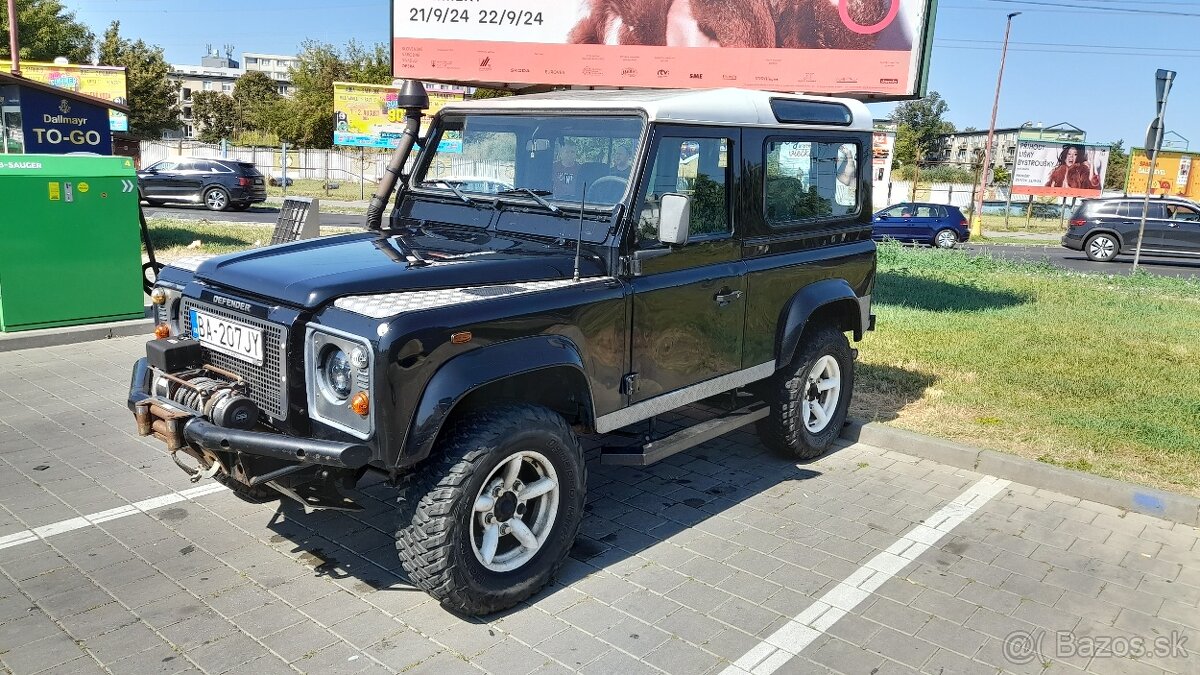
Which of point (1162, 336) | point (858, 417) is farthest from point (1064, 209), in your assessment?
point (858, 417)

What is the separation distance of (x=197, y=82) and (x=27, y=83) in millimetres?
106857

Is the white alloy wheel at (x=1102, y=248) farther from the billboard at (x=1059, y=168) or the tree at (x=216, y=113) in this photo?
the tree at (x=216, y=113)

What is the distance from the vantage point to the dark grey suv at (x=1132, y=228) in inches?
934

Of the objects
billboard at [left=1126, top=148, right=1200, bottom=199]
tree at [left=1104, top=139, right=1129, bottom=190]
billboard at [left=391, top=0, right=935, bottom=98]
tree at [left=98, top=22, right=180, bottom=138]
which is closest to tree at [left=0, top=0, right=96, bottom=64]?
tree at [left=98, top=22, right=180, bottom=138]

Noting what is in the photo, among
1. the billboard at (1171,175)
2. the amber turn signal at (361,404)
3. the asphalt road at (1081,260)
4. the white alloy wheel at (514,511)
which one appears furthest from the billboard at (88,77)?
the billboard at (1171,175)

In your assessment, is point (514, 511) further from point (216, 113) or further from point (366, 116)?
point (216, 113)

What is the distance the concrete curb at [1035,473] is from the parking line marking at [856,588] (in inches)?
7.0

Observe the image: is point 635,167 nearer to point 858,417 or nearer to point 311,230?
point 858,417

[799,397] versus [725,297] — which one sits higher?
[725,297]

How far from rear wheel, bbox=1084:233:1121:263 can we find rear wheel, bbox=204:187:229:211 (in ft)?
78.9

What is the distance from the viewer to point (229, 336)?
402cm

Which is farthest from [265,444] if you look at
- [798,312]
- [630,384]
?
[798,312]

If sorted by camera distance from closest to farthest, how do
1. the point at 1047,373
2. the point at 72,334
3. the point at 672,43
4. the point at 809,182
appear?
the point at 809,182
the point at 1047,373
the point at 72,334
the point at 672,43

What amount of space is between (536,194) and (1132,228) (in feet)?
79.5
